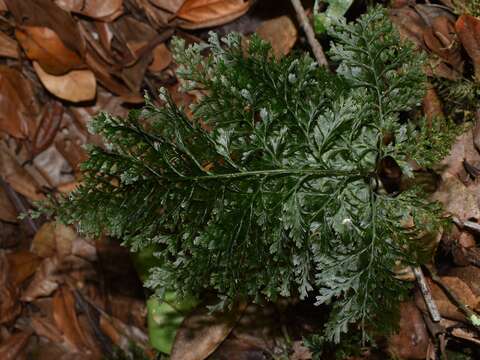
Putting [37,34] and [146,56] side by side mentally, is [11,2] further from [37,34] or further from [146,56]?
[146,56]

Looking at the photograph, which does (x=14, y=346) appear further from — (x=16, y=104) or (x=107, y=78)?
(x=107, y=78)

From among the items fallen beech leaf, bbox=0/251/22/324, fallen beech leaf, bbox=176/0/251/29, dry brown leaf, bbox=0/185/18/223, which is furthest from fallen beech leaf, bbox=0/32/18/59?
fallen beech leaf, bbox=0/251/22/324

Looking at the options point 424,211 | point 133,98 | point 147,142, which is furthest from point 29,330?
point 424,211

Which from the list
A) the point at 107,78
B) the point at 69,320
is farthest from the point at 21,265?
the point at 107,78

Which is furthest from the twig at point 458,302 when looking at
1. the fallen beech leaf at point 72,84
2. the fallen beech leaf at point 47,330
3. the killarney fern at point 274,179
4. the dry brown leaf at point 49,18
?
the fallen beech leaf at point 47,330

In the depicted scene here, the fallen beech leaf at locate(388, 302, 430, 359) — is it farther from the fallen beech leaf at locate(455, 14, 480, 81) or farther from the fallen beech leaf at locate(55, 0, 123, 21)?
the fallen beech leaf at locate(55, 0, 123, 21)

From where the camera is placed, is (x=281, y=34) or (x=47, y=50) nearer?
(x=281, y=34)
